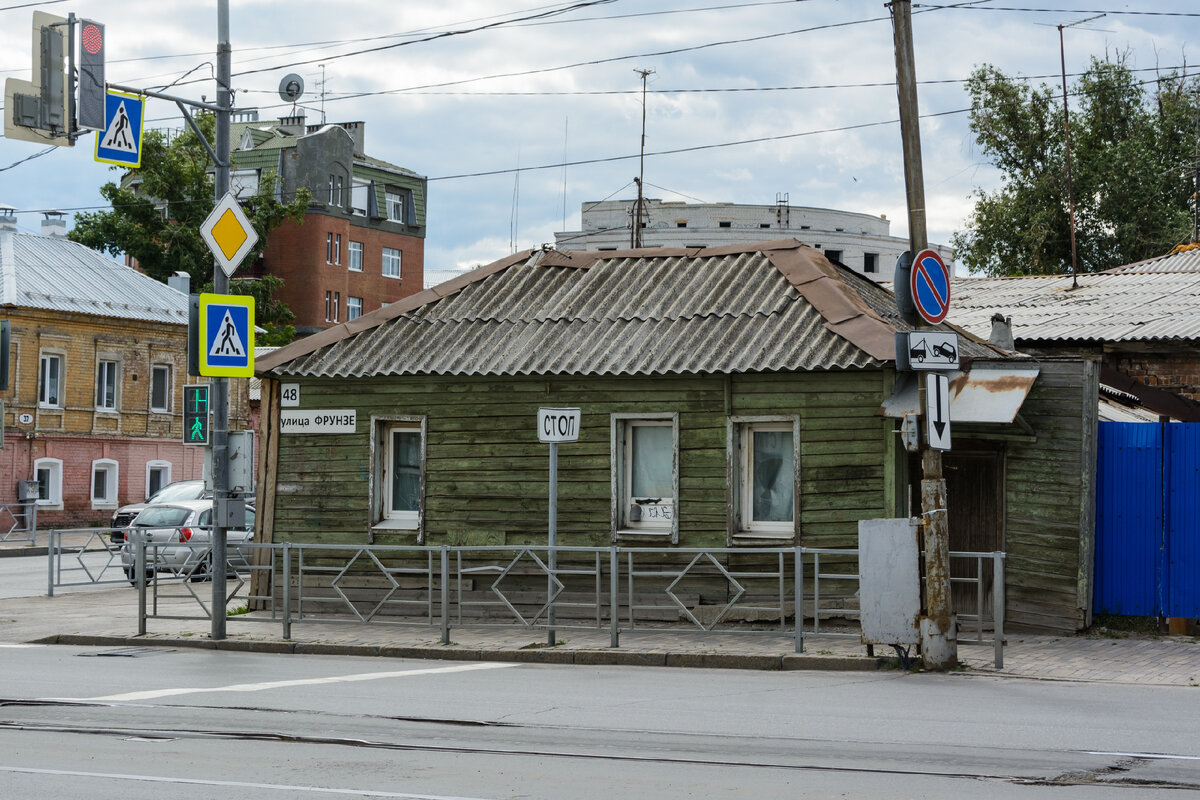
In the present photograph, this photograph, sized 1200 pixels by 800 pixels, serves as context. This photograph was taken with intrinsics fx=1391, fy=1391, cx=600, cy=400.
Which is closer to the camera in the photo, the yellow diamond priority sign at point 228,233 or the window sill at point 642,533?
the yellow diamond priority sign at point 228,233

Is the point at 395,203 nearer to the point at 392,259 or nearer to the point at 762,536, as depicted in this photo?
the point at 392,259

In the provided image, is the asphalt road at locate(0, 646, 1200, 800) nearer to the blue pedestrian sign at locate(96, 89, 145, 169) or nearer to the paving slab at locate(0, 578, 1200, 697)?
the paving slab at locate(0, 578, 1200, 697)

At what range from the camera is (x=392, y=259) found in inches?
2817

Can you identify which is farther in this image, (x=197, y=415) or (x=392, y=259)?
(x=392, y=259)

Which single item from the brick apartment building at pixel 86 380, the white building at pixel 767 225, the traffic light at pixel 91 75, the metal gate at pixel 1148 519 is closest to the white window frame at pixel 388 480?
the traffic light at pixel 91 75

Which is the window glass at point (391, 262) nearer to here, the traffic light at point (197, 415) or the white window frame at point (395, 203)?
the white window frame at point (395, 203)

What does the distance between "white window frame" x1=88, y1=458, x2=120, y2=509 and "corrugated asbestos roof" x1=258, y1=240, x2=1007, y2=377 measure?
28.7m

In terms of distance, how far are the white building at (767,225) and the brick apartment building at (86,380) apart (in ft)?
122

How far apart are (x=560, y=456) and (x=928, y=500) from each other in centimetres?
584

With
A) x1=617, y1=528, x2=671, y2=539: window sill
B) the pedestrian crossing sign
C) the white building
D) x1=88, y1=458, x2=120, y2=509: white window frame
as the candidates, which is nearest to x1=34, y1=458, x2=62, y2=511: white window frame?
x1=88, y1=458, x2=120, y2=509: white window frame

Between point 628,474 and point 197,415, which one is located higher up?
point 197,415

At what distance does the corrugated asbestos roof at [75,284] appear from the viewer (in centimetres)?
4300

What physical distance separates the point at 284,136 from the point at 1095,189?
3834 cm

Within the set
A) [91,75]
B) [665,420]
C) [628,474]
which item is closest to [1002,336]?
[665,420]
